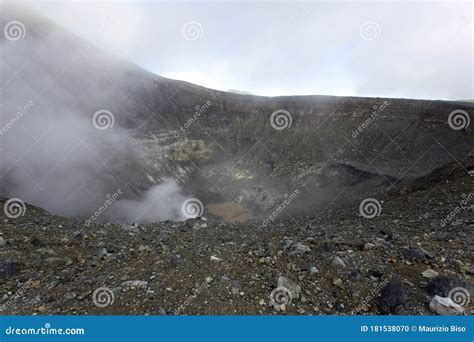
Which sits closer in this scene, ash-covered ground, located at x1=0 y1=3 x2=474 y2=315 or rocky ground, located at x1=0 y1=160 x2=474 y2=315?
rocky ground, located at x1=0 y1=160 x2=474 y2=315

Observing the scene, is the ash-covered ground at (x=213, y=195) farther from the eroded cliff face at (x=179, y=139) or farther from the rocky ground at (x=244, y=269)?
the eroded cliff face at (x=179, y=139)

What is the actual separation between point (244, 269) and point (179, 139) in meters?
27.1

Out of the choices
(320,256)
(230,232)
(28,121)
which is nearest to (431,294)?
(320,256)

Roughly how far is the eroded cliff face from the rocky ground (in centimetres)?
1077

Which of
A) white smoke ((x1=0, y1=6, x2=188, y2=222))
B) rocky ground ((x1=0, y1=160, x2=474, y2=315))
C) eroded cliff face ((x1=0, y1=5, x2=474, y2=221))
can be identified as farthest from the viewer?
eroded cliff face ((x1=0, y1=5, x2=474, y2=221))

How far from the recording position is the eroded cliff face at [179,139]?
22.5 metres

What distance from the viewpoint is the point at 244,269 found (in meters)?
7.70

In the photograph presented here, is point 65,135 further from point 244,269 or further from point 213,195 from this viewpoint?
point 244,269

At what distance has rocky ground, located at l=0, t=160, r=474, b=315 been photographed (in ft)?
21.1

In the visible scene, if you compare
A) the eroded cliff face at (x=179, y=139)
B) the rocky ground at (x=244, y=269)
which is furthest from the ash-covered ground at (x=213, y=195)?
the eroded cliff face at (x=179, y=139)

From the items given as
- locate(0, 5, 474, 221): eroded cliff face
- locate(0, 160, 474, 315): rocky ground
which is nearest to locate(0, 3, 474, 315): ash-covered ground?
locate(0, 160, 474, 315): rocky ground

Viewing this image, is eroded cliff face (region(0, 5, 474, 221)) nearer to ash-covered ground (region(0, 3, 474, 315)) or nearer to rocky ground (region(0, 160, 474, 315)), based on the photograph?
ash-covered ground (region(0, 3, 474, 315))

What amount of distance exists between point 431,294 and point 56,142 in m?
24.2

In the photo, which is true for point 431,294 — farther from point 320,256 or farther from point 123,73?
point 123,73
